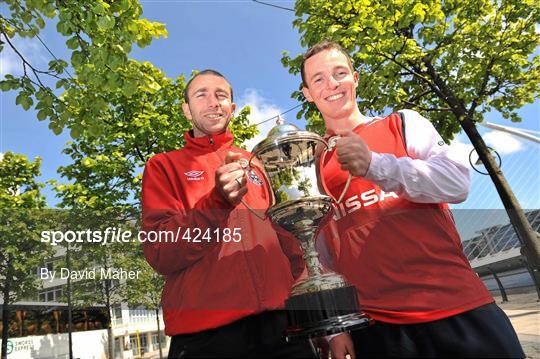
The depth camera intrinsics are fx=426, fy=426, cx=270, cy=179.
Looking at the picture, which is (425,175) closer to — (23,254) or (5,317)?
(23,254)

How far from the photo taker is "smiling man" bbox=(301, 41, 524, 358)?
1557 mm

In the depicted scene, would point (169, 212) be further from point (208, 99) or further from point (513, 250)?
point (513, 250)

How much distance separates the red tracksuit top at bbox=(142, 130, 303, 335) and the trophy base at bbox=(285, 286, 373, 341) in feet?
0.68

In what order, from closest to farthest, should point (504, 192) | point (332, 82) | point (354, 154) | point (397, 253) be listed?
point (354, 154) < point (397, 253) < point (332, 82) < point (504, 192)

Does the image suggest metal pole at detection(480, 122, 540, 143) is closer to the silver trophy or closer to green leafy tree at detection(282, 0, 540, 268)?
green leafy tree at detection(282, 0, 540, 268)

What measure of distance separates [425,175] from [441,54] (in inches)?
324

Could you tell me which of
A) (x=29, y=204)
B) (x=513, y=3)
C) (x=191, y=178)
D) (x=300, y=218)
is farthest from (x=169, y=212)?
(x=29, y=204)

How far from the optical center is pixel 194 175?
190 cm

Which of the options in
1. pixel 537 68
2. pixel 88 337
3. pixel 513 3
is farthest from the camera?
pixel 537 68

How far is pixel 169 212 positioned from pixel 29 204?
14094mm

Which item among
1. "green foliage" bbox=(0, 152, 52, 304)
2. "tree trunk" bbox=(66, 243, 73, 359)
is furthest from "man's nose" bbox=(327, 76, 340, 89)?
"green foliage" bbox=(0, 152, 52, 304)

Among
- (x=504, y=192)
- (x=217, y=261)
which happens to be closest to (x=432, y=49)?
(x=504, y=192)

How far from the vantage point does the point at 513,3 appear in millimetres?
8703

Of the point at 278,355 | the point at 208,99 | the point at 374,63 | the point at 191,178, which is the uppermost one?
the point at 374,63
